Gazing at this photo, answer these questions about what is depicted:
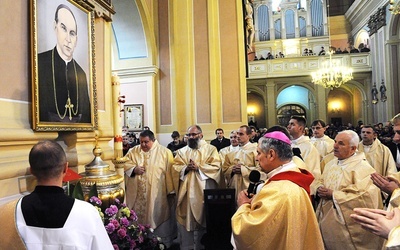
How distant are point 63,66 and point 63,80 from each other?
135 millimetres

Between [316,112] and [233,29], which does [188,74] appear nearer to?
[233,29]

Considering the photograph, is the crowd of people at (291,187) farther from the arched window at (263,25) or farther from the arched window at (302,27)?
the arched window at (302,27)

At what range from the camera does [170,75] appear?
8.24 metres

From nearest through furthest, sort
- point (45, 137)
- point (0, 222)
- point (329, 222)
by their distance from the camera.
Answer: point (0, 222) < point (45, 137) < point (329, 222)

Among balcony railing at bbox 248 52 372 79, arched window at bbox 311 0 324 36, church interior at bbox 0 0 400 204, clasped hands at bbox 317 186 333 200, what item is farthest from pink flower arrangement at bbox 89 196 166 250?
arched window at bbox 311 0 324 36

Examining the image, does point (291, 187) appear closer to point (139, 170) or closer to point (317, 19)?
point (139, 170)

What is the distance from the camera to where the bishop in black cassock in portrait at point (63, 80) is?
277 cm

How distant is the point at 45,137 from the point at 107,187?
0.68 m

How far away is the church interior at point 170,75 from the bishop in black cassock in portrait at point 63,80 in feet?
0.32

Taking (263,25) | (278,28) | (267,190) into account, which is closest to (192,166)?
(267,190)

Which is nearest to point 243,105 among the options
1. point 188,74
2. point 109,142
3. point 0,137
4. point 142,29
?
point 188,74

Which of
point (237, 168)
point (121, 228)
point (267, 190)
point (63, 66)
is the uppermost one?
point (63, 66)

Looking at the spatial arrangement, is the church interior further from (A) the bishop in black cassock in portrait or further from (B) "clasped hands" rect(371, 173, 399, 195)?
(B) "clasped hands" rect(371, 173, 399, 195)

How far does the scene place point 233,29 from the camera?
845 cm
